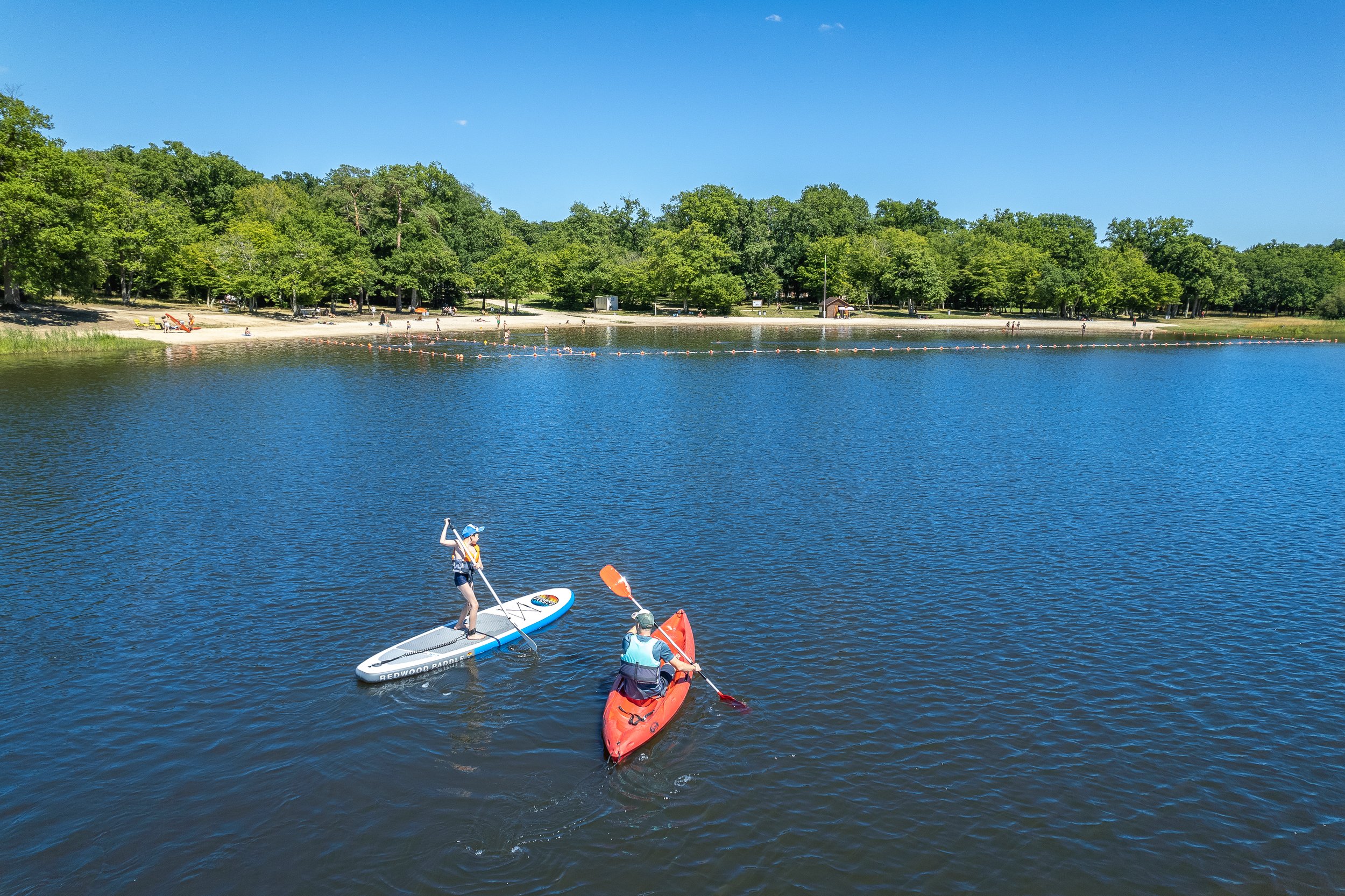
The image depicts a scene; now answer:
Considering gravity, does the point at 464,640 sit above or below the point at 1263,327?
below

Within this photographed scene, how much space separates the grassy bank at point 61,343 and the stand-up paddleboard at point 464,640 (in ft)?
230

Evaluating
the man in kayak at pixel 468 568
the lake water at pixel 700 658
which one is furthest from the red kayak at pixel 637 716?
the man in kayak at pixel 468 568

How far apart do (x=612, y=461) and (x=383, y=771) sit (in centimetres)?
2436

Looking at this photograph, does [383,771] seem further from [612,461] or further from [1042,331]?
[1042,331]

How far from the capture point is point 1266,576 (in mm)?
25016

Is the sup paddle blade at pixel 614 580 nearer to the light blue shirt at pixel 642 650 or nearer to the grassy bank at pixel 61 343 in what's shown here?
the light blue shirt at pixel 642 650

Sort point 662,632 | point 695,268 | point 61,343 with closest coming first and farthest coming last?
point 662,632, point 61,343, point 695,268

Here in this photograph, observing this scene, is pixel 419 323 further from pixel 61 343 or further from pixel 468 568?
pixel 468 568

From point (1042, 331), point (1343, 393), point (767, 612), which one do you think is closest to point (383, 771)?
point (767, 612)

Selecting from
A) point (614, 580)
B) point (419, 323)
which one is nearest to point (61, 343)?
point (419, 323)

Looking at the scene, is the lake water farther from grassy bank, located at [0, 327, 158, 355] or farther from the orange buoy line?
the orange buoy line

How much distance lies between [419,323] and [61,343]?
4582 centimetres

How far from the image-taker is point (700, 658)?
63.4 ft

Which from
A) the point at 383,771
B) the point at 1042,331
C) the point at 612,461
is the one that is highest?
the point at 1042,331
